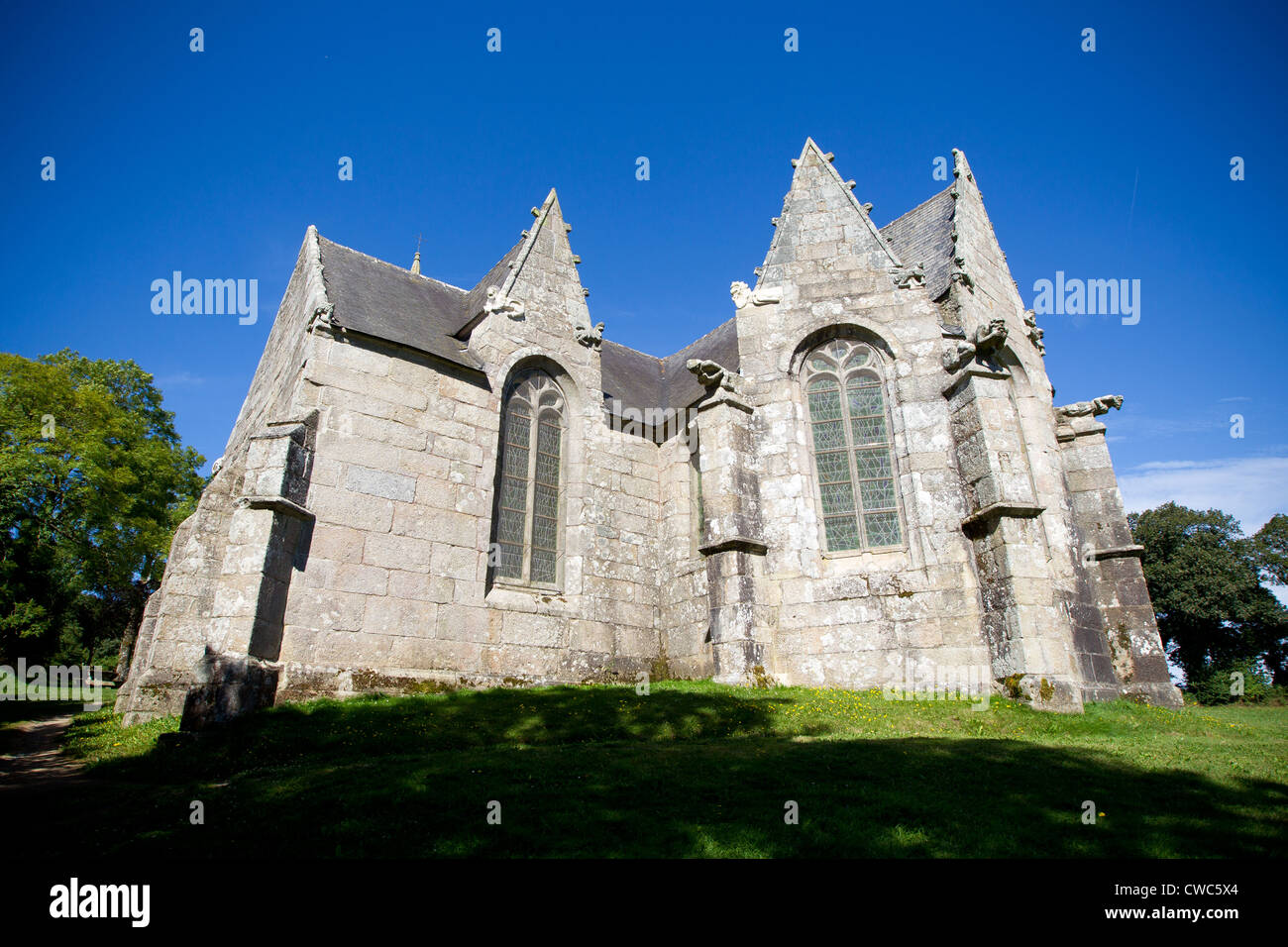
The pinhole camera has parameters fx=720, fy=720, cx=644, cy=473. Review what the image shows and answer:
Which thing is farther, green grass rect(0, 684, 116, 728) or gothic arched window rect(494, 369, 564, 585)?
green grass rect(0, 684, 116, 728)

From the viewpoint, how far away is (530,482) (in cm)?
1389

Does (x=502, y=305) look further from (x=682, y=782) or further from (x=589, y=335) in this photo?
(x=682, y=782)

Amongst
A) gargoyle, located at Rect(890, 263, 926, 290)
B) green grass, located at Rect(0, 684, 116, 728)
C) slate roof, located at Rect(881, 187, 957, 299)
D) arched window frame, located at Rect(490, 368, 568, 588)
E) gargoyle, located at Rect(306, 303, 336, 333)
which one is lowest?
green grass, located at Rect(0, 684, 116, 728)

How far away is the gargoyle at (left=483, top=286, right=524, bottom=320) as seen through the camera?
46.9ft

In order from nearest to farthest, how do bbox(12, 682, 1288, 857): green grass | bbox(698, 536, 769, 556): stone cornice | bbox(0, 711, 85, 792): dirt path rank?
bbox(12, 682, 1288, 857): green grass, bbox(0, 711, 85, 792): dirt path, bbox(698, 536, 769, 556): stone cornice

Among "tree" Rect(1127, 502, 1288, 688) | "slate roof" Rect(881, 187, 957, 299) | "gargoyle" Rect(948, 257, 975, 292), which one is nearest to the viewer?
"gargoyle" Rect(948, 257, 975, 292)

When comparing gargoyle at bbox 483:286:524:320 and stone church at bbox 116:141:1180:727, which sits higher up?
gargoyle at bbox 483:286:524:320

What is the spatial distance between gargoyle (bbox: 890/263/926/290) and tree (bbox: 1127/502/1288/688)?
83.6ft

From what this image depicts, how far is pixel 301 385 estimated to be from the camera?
37.6 feet

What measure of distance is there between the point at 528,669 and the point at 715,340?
1020cm

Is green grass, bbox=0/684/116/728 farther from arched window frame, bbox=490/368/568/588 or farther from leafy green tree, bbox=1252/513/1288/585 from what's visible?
leafy green tree, bbox=1252/513/1288/585

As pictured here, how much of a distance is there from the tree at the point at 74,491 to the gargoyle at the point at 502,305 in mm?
16365

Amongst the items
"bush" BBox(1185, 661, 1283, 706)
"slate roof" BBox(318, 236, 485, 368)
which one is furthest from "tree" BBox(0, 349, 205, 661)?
"bush" BBox(1185, 661, 1283, 706)

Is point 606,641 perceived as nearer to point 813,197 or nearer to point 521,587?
point 521,587
